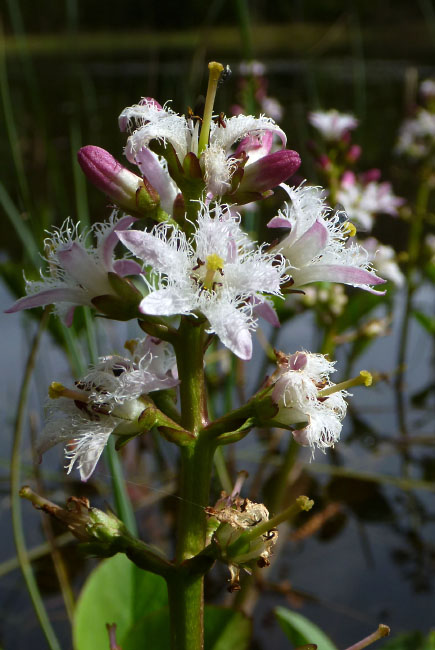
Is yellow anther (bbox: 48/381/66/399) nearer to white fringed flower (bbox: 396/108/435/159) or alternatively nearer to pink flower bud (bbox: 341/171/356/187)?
pink flower bud (bbox: 341/171/356/187)

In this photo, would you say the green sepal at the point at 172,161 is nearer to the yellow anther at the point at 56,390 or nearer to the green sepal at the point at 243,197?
the green sepal at the point at 243,197

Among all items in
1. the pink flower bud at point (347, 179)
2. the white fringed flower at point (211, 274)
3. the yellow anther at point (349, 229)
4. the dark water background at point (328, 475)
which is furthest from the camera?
the pink flower bud at point (347, 179)

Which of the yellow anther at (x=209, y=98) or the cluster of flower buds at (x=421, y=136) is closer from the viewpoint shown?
the yellow anther at (x=209, y=98)

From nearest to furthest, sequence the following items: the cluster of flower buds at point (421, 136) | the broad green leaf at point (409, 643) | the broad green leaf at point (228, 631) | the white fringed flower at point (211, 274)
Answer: the white fringed flower at point (211, 274), the broad green leaf at point (228, 631), the broad green leaf at point (409, 643), the cluster of flower buds at point (421, 136)

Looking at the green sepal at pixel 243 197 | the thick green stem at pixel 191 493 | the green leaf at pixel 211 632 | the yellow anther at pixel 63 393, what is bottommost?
the green leaf at pixel 211 632

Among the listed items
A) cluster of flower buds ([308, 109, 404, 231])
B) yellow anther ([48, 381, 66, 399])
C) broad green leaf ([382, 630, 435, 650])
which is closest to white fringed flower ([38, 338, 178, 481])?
yellow anther ([48, 381, 66, 399])

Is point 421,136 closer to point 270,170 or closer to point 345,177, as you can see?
point 345,177

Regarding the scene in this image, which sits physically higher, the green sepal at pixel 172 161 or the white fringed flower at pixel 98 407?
the green sepal at pixel 172 161

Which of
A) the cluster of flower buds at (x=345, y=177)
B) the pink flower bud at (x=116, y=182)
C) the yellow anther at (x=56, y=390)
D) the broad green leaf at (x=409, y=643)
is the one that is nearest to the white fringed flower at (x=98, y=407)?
the yellow anther at (x=56, y=390)
